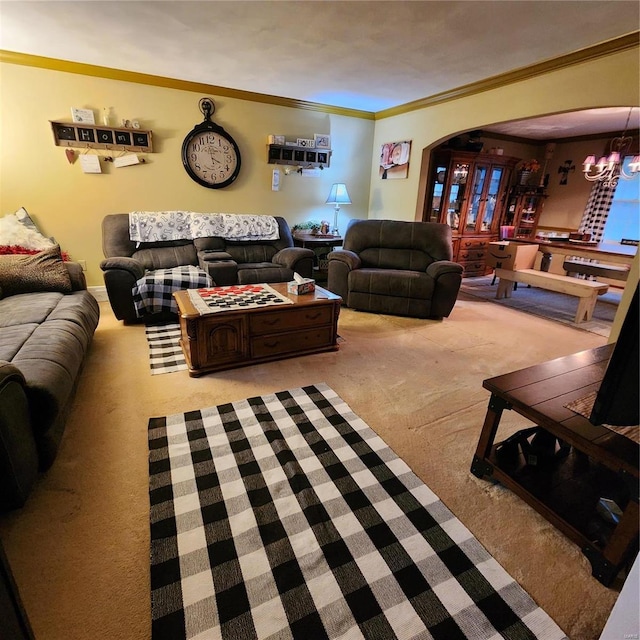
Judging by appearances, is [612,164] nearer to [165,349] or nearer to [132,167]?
[165,349]

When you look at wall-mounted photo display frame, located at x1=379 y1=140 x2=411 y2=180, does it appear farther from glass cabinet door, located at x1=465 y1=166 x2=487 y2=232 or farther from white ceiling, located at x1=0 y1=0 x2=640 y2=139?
glass cabinet door, located at x1=465 y1=166 x2=487 y2=232

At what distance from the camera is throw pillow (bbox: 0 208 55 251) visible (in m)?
3.17

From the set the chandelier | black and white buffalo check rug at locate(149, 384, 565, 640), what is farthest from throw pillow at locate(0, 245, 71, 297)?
the chandelier

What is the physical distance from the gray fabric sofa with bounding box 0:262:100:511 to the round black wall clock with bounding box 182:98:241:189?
2.27m

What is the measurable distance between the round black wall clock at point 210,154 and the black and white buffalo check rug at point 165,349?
1.87m

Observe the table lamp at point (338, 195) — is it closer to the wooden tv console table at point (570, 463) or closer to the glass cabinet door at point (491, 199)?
the glass cabinet door at point (491, 199)

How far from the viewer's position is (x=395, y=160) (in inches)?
181

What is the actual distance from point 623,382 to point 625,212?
239 inches

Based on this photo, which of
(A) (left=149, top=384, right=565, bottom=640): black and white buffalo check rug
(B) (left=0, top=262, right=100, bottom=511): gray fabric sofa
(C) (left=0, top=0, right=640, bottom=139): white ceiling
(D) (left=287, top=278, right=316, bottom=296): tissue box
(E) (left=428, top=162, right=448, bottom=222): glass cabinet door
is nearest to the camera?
(A) (left=149, top=384, right=565, bottom=640): black and white buffalo check rug

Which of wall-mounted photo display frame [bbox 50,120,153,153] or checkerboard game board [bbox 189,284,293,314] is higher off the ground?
wall-mounted photo display frame [bbox 50,120,153,153]

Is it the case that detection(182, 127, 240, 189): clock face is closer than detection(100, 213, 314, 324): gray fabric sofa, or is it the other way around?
detection(100, 213, 314, 324): gray fabric sofa

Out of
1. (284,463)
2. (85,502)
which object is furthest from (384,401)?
(85,502)

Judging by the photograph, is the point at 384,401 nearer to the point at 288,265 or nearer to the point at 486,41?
the point at 288,265

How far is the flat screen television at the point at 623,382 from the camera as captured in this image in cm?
92
